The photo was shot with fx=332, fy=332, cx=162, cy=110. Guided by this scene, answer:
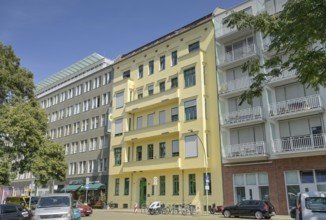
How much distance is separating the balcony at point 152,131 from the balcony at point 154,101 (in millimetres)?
2737

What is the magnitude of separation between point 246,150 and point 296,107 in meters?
5.71

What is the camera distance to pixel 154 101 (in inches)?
1535

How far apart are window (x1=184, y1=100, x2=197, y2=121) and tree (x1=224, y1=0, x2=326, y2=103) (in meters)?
24.4

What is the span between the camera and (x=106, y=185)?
44.0 metres

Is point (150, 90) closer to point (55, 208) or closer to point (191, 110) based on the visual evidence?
point (191, 110)

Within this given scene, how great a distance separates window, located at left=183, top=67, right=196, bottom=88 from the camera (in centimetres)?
3587

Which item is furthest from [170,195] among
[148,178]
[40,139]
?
[40,139]

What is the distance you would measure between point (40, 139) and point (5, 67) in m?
7.54

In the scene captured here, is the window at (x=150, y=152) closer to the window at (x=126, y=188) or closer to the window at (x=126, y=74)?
the window at (x=126, y=188)

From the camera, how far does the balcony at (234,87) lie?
31.1m

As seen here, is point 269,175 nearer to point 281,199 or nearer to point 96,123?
point 281,199

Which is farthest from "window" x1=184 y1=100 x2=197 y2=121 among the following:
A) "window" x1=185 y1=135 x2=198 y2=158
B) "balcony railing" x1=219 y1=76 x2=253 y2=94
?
"balcony railing" x1=219 y1=76 x2=253 y2=94

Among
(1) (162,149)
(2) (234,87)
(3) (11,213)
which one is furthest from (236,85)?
(3) (11,213)

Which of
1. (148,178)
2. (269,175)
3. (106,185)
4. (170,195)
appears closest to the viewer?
(269,175)
